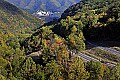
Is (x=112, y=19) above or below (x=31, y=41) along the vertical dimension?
above

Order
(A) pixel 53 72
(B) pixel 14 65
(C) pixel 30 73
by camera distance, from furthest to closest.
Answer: (B) pixel 14 65
(C) pixel 30 73
(A) pixel 53 72

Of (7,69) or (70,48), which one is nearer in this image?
(7,69)

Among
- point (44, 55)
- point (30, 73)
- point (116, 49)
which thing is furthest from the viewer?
point (116, 49)

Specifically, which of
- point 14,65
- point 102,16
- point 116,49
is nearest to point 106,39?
point 116,49

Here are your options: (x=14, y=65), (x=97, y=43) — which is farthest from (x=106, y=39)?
(x=14, y=65)

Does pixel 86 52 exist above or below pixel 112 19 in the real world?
below

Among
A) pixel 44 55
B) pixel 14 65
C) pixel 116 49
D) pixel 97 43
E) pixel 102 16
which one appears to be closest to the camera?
pixel 14 65

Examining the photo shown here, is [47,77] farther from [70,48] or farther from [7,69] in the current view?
[70,48]

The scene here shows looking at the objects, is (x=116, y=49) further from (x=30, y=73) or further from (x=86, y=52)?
(x=30, y=73)

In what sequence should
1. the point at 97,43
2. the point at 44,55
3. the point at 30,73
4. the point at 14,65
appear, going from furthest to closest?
the point at 97,43
the point at 44,55
the point at 14,65
the point at 30,73
